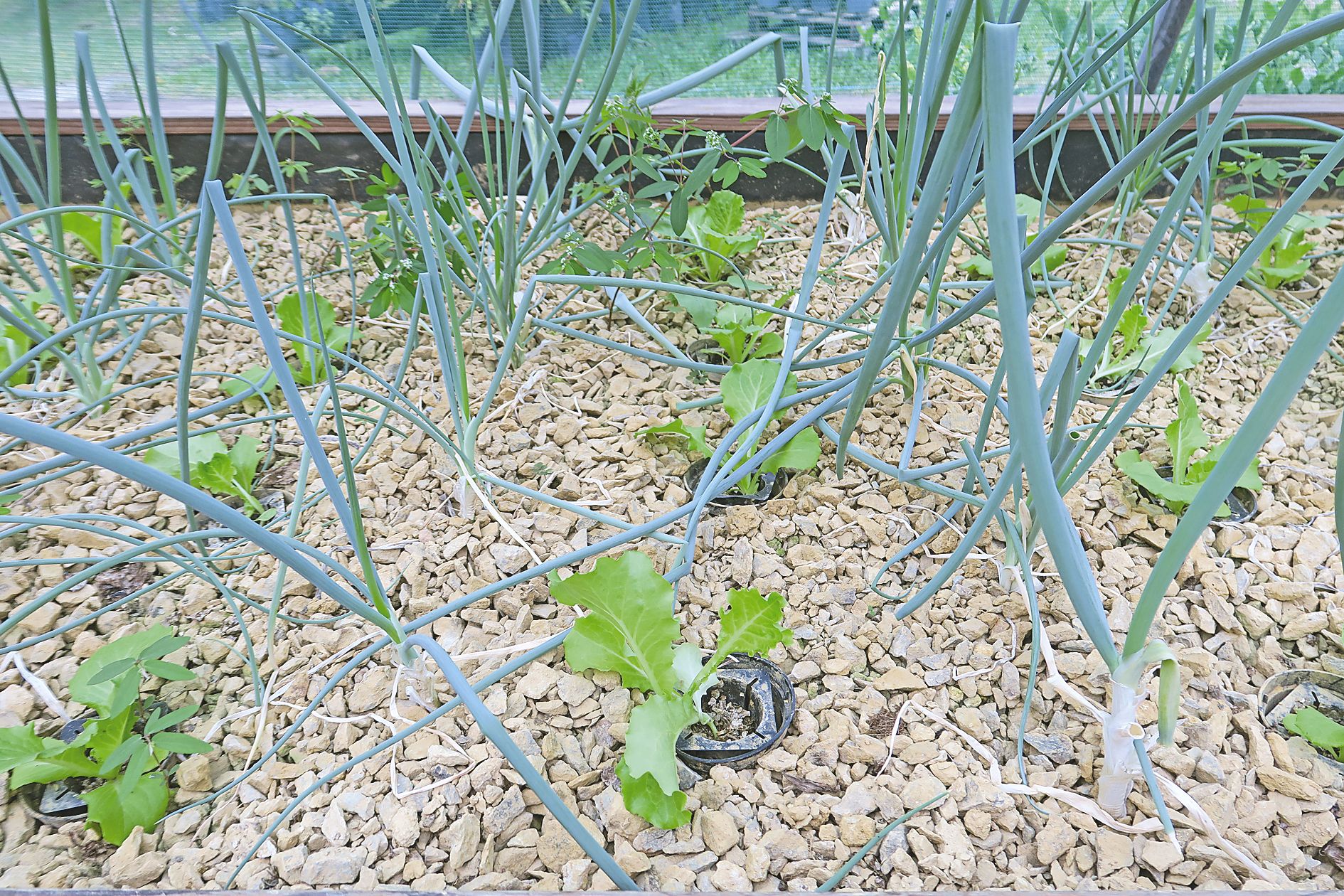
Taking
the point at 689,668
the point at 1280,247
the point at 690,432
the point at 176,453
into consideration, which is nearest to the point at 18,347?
the point at 176,453

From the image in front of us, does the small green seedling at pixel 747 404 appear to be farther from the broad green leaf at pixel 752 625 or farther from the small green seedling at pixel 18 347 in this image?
A: the small green seedling at pixel 18 347

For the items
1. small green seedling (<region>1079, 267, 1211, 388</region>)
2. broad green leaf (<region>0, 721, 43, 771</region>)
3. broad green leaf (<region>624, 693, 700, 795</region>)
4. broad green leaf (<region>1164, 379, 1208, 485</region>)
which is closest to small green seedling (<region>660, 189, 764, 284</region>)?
small green seedling (<region>1079, 267, 1211, 388</region>)

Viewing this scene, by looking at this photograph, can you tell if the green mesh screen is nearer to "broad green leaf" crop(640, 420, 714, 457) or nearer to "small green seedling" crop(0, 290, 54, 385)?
"small green seedling" crop(0, 290, 54, 385)

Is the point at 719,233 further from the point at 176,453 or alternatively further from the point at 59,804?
the point at 59,804

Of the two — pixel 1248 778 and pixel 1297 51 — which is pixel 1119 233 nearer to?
pixel 1297 51

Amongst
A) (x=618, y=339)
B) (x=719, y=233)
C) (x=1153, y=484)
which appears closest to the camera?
(x=1153, y=484)

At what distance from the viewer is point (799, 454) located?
2.92ft

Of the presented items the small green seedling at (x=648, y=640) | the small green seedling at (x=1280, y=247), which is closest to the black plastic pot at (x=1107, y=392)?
the small green seedling at (x=1280, y=247)

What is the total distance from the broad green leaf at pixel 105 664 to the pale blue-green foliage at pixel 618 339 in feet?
0.18

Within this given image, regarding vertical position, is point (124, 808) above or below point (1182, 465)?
below

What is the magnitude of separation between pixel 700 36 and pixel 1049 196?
691 millimetres

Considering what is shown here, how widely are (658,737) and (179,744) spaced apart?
39cm

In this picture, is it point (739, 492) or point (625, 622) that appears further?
point (739, 492)

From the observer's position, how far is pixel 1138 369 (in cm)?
105
